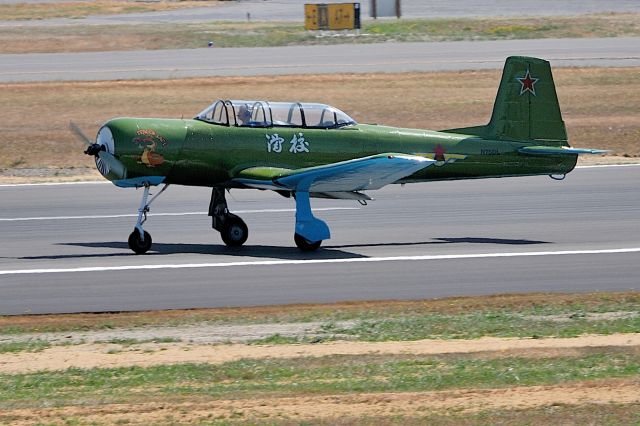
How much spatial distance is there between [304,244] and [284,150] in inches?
65.3

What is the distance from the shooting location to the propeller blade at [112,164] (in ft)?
60.3

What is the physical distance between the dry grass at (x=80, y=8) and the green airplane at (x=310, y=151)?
50.2 meters

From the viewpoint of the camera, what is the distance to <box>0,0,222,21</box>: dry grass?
69.5 metres

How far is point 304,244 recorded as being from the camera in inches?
735

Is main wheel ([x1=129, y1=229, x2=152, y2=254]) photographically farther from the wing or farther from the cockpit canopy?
the cockpit canopy

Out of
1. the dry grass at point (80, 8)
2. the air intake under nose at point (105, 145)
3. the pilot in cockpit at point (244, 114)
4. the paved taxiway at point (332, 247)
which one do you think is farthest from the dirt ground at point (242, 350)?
the dry grass at point (80, 8)

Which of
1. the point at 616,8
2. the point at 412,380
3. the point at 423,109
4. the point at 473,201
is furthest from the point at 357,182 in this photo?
the point at 616,8

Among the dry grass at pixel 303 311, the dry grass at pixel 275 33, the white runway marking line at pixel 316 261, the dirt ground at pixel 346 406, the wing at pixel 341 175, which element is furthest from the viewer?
the dry grass at pixel 275 33

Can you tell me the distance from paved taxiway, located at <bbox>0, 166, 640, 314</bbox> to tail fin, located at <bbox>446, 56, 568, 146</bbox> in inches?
65.3

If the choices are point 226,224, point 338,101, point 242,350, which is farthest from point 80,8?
point 242,350

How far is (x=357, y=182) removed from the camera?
18516mm

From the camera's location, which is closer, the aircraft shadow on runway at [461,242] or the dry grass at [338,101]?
the aircraft shadow on runway at [461,242]

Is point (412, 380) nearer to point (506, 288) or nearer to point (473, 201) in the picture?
point (506, 288)

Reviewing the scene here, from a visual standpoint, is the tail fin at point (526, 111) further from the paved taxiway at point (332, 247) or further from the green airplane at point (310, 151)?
the paved taxiway at point (332, 247)
